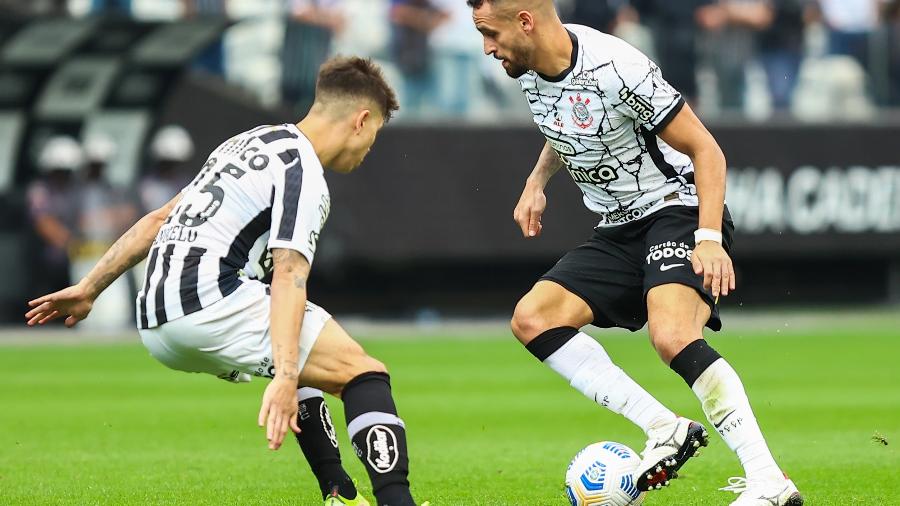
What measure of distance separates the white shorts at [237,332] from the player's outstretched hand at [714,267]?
5.41ft

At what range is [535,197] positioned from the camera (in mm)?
7539

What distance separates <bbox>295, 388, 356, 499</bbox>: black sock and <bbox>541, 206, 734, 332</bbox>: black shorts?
1.31 meters

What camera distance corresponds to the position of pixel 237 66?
1994cm

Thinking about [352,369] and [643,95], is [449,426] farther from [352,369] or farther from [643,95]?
[352,369]

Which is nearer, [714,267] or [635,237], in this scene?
[714,267]

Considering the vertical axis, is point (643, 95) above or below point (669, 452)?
above

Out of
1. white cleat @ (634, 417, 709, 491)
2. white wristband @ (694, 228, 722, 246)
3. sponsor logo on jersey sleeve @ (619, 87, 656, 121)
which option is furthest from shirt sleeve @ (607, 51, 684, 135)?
white cleat @ (634, 417, 709, 491)

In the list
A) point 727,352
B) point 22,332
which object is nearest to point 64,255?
point 22,332

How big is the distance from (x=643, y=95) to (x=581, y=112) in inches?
12.0

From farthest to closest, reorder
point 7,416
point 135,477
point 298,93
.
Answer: point 298,93, point 7,416, point 135,477

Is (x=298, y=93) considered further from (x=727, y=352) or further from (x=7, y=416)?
(x=7, y=416)

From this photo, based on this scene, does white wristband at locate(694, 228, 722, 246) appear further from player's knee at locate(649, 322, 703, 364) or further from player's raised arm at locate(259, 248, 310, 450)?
player's raised arm at locate(259, 248, 310, 450)

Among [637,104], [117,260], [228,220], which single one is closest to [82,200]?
[117,260]

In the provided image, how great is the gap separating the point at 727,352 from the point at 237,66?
7476mm
